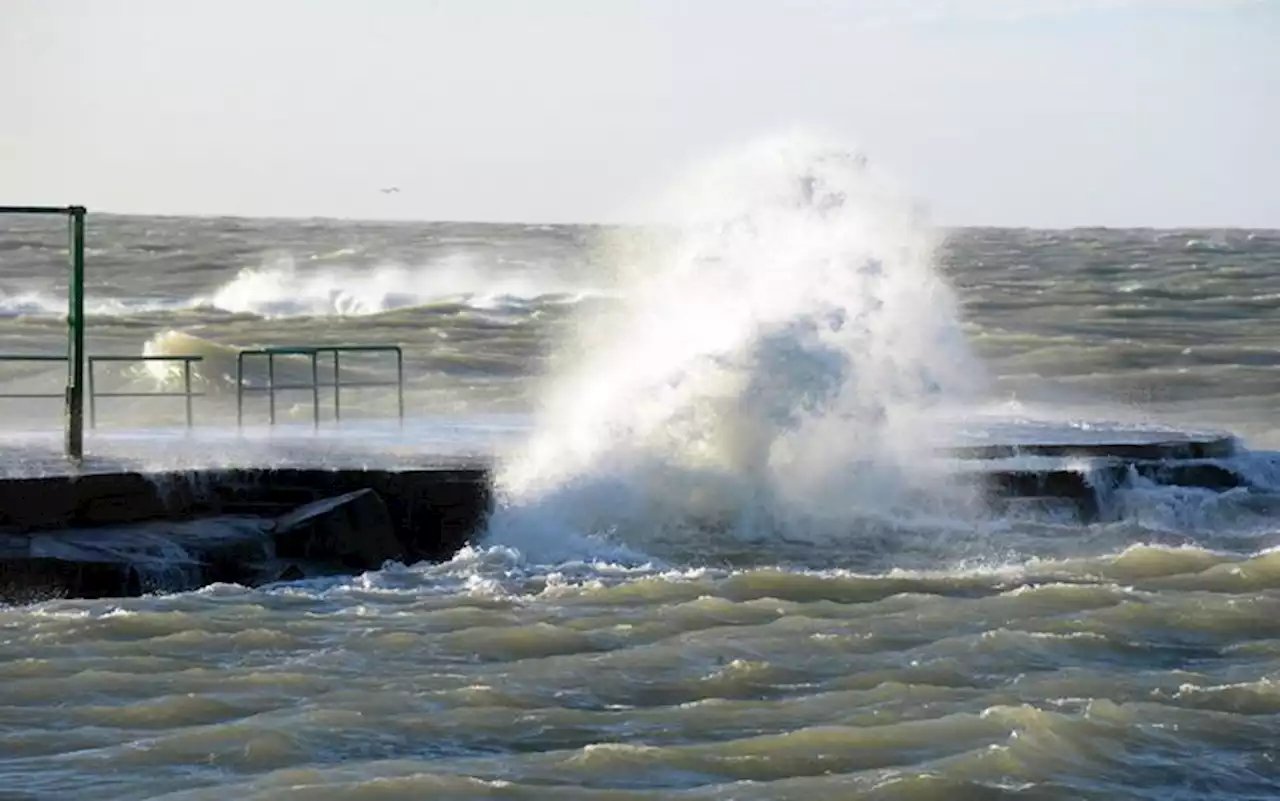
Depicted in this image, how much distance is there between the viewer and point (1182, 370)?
40.0 meters

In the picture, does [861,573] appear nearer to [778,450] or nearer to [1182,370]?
[778,450]

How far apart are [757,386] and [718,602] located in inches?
219

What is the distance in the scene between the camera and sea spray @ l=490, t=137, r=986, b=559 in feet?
57.7

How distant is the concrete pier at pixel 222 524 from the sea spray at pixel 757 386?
547mm

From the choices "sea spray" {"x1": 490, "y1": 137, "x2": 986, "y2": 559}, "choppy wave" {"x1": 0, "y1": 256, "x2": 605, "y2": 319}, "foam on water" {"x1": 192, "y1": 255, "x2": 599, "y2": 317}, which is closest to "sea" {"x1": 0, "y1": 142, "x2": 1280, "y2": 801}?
"sea spray" {"x1": 490, "y1": 137, "x2": 986, "y2": 559}

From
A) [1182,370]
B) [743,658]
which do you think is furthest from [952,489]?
[1182,370]

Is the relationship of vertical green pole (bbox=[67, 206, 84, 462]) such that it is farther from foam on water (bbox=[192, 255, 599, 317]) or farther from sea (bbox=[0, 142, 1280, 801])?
foam on water (bbox=[192, 255, 599, 317])

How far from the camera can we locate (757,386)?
19.0m

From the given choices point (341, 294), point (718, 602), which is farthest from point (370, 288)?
point (718, 602)

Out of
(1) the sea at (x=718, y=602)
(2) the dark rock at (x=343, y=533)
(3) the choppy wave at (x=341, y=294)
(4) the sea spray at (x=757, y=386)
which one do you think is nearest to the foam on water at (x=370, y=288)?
(3) the choppy wave at (x=341, y=294)

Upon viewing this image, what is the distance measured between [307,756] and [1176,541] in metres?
→ 9.12

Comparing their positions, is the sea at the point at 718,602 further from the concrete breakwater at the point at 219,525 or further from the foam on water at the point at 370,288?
the foam on water at the point at 370,288

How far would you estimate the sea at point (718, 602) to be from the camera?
32.1 feet

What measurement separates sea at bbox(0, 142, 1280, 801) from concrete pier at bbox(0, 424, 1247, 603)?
0.97 ft
